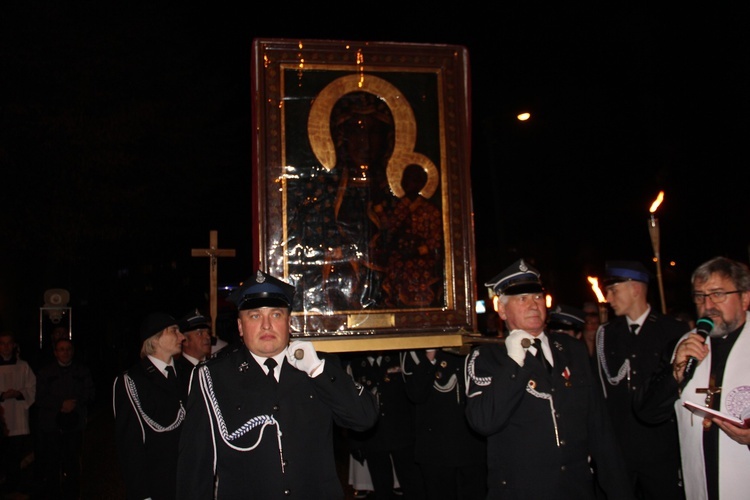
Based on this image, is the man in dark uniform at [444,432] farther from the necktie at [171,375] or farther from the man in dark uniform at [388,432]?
the necktie at [171,375]

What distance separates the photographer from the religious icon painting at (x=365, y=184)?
4820mm

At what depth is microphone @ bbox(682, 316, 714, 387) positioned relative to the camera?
153 inches

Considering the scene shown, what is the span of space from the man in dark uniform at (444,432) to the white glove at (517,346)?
2.57 metres

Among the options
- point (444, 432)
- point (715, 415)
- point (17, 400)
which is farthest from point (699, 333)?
point (17, 400)

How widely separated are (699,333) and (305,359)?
2221 mm

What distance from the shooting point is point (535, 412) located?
3875 mm

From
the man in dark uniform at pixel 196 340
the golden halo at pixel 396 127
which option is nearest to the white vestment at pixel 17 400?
the man in dark uniform at pixel 196 340

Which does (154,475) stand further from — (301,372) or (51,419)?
(51,419)

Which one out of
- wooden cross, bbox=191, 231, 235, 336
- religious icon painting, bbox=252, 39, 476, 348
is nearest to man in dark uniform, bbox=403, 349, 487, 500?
religious icon painting, bbox=252, 39, 476, 348

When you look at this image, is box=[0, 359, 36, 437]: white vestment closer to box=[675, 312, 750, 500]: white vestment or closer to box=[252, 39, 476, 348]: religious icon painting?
box=[252, 39, 476, 348]: religious icon painting

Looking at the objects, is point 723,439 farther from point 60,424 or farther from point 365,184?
point 60,424

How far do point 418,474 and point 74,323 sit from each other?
19.2 metres

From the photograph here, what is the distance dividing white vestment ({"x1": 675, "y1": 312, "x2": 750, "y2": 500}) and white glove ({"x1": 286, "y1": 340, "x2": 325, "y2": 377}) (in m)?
2.22

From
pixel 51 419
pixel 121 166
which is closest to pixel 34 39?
pixel 121 166
